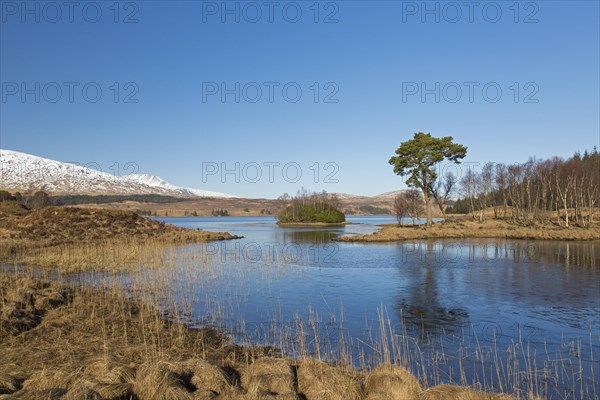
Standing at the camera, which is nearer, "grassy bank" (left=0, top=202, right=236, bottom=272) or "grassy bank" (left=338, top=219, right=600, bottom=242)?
"grassy bank" (left=0, top=202, right=236, bottom=272)

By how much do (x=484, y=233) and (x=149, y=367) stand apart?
47.4 m

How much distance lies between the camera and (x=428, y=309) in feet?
45.4

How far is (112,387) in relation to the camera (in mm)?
5852

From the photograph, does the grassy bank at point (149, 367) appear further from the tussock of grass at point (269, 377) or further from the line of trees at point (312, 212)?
the line of trees at point (312, 212)

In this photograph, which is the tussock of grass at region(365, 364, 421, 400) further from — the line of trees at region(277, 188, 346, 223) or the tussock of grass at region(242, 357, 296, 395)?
the line of trees at region(277, 188, 346, 223)

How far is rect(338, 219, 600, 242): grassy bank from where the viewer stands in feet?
140

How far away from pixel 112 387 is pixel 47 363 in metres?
2.87

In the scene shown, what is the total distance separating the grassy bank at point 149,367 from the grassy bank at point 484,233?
1371 inches

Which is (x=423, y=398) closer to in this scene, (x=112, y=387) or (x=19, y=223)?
(x=112, y=387)

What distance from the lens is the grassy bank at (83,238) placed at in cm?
2416

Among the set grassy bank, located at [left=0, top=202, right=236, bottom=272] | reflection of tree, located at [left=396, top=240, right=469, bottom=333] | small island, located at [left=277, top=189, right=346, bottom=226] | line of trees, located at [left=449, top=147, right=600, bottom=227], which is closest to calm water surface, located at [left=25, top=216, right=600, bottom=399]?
reflection of tree, located at [left=396, top=240, right=469, bottom=333]

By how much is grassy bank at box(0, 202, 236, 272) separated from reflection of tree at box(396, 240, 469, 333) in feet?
47.5

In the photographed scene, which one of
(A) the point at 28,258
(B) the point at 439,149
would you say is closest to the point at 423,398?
(A) the point at 28,258

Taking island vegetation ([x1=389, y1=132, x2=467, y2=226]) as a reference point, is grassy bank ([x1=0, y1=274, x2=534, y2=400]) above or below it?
below
